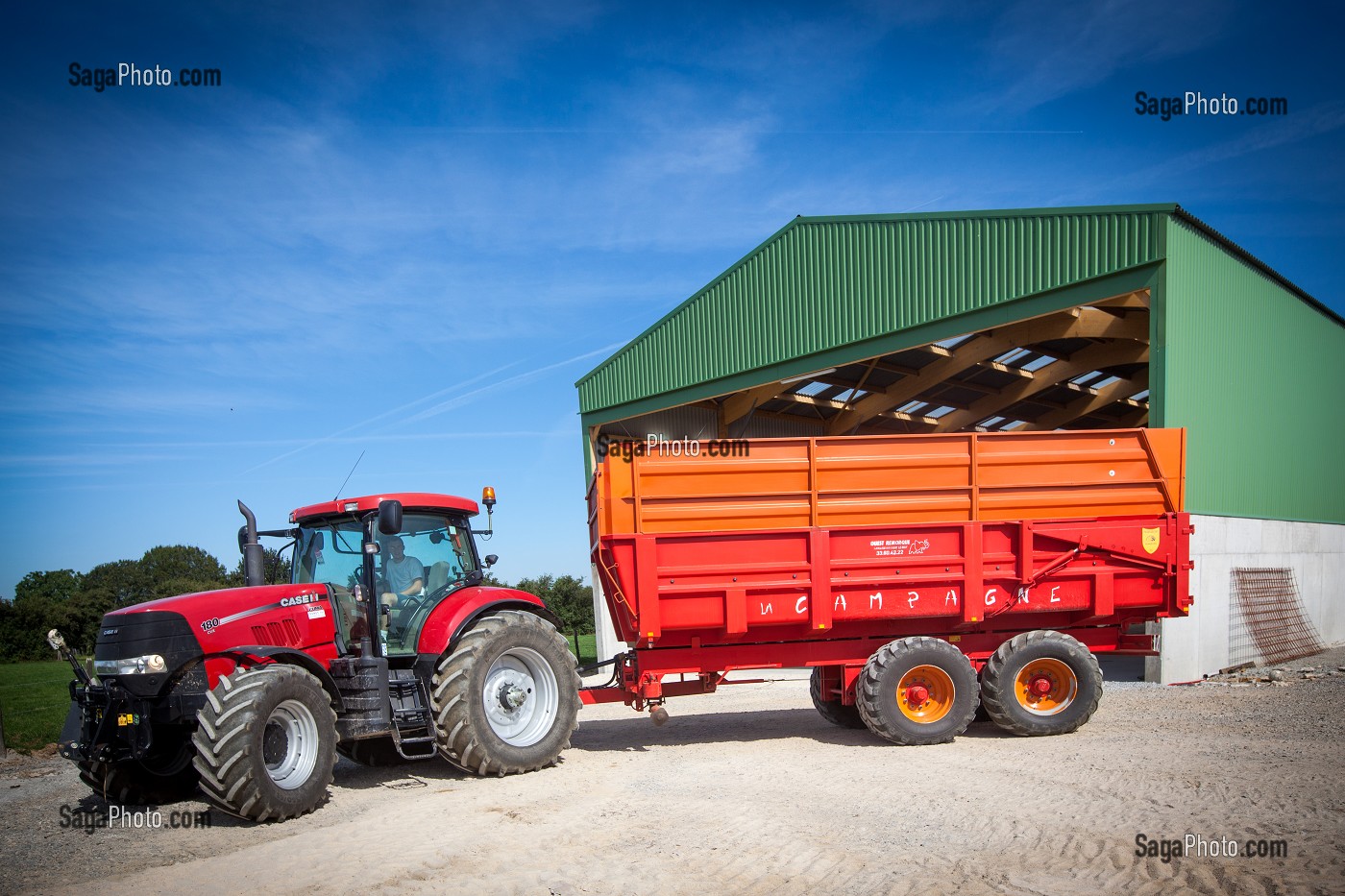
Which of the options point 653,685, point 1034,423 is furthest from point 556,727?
point 1034,423

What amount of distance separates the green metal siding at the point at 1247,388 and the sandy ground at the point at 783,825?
487 centimetres

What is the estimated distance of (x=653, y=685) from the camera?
8375 millimetres

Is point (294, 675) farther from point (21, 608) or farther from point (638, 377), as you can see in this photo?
point (21, 608)

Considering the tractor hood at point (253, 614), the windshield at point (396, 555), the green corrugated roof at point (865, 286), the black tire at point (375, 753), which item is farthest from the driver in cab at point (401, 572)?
the green corrugated roof at point (865, 286)

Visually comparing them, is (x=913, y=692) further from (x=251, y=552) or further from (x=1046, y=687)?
(x=251, y=552)

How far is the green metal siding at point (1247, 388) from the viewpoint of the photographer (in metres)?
12.1

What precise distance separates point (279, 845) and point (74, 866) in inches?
47.4

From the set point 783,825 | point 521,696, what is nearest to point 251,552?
point 521,696

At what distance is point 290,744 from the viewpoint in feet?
21.5

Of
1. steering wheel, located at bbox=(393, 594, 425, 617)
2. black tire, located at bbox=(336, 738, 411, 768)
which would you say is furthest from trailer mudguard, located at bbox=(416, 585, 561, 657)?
black tire, located at bbox=(336, 738, 411, 768)

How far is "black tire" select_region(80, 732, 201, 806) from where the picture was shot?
665 centimetres

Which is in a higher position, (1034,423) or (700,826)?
(1034,423)

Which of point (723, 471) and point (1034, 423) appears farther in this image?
point (1034, 423)

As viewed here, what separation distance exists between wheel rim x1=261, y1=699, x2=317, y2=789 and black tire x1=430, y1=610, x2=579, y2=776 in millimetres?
1030
